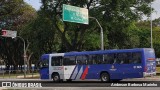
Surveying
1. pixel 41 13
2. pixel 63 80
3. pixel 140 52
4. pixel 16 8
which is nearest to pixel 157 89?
pixel 140 52

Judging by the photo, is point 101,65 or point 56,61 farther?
point 56,61

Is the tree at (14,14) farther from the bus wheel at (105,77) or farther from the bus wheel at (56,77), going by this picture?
the bus wheel at (105,77)

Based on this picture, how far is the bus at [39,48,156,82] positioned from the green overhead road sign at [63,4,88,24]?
13.9ft

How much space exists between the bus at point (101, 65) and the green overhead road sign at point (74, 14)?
13.9 ft

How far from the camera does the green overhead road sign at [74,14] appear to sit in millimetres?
37438

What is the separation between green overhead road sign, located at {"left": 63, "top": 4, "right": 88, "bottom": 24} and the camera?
37.4m

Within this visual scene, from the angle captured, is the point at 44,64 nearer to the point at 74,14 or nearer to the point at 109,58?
the point at 74,14

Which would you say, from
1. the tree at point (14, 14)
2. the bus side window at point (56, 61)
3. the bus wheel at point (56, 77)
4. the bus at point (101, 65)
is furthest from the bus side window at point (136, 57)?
the tree at point (14, 14)

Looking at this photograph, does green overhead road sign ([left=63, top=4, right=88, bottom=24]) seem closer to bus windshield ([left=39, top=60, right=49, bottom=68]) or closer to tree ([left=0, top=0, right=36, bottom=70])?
bus windshield ([left=39, top=60, right=49, bottom=68])

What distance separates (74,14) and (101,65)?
7835 mm

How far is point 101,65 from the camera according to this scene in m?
32.4

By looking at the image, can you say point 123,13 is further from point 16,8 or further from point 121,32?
point 16,8

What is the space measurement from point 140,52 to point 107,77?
3.89 metres

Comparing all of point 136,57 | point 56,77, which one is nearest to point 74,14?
point 56,77
